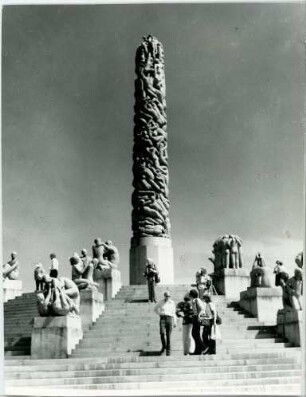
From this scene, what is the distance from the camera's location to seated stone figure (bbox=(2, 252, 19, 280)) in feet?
71.7

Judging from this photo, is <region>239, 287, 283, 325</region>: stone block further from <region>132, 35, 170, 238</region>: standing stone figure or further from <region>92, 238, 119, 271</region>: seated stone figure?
<region>132, 35, 170, 238</region>: standing stone figure

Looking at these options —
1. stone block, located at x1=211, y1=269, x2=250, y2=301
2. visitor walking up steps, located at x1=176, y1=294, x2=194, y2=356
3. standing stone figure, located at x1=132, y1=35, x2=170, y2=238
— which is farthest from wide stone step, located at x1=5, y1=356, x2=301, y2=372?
standing stone figure, located at x1=132, y1=35, x2=170, y2=238

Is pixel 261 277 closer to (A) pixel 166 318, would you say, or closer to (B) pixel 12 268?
(A) pixel 166 318

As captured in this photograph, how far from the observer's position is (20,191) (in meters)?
14.5

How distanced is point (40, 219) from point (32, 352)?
13.4 feet

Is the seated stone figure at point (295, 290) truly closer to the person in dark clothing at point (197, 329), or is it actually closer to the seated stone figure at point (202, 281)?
the person in dark clothing at point (197, 329)

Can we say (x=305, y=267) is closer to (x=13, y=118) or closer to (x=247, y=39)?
(x=13, y=118)

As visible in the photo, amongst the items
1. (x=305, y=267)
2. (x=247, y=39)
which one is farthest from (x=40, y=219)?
(x=305, y=267)

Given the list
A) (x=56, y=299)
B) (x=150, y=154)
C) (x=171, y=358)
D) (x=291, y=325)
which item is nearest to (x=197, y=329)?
(x=171, y=358)

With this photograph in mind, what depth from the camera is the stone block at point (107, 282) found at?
63.4 feet

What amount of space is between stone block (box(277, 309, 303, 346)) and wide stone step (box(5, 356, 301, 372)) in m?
1.76

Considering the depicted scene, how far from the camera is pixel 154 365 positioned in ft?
38.7

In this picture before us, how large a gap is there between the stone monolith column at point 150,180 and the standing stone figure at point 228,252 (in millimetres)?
3647

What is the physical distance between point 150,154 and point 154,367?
1356 cm
